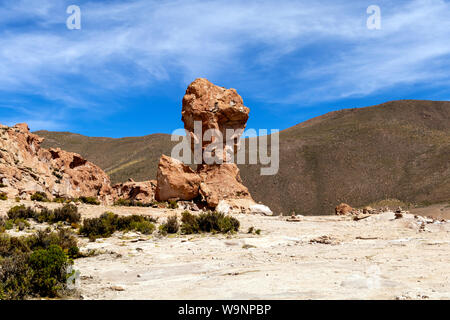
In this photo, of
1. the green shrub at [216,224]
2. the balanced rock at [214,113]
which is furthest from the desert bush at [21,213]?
the balanced rock at [214,113]

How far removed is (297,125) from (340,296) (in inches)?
4596

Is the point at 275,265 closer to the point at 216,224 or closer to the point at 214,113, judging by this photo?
the point at 216,224

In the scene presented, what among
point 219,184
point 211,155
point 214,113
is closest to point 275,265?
point 219,184

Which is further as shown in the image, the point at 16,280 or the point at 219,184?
the point at 219,184

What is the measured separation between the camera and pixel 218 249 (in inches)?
390

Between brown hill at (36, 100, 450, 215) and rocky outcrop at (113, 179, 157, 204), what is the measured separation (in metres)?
33.1

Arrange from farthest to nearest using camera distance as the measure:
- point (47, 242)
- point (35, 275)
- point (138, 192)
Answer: point (138, 192) < point (47, 242) < point (35, 275)

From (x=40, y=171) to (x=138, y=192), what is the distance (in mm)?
5427

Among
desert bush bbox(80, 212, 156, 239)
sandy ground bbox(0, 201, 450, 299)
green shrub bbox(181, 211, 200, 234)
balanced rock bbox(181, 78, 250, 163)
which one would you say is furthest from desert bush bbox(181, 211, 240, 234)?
balanced rock bbox(181, 78, 250, 163)

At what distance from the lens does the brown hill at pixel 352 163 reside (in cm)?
5516

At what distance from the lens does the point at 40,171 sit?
66.8ft

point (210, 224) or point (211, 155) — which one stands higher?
point (211, 155)

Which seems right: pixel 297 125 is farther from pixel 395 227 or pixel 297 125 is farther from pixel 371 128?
pixel 395 227
